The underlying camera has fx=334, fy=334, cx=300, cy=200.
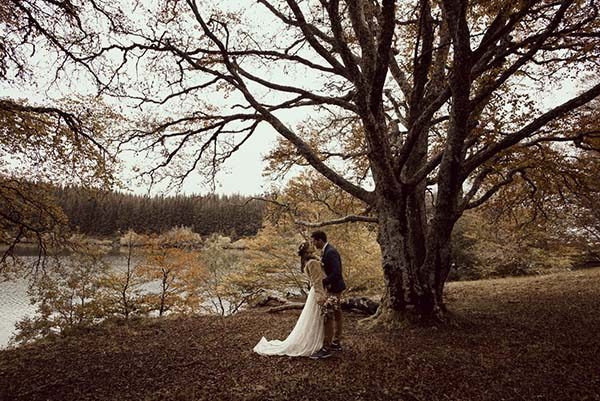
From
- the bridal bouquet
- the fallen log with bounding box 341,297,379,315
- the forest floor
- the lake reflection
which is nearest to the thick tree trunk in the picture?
the forest floor

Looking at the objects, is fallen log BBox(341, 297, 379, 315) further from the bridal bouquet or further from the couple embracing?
Answer: the bridal bouquet

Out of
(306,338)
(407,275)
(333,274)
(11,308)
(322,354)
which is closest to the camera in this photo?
(322,354)

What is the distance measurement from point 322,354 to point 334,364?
1.12 ft

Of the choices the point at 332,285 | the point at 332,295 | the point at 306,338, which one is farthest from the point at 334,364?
the point at 332,285

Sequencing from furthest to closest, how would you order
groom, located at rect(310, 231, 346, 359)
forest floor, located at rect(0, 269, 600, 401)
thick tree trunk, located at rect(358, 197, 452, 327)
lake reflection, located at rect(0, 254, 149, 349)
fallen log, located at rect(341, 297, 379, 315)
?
lake reflection, located at rect(0, 254, 149, 349) < fallen log, located at rect(341, 297, 379, 315) < thick tree trunk, located at rect(358, 197, 452, 327) < groom, located at rect(310, 231, 346, 359) < forest floor, located at rect(0, 269, 600, 401)

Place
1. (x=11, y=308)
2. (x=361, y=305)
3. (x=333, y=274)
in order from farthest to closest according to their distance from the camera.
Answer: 1. (x=11, y=308)
2. (x=361, y=305)
3. (x=333, y=274)

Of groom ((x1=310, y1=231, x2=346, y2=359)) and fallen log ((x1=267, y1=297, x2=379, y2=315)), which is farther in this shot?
fallen log ((x1=267, y1=297, x2=379, y2=315))

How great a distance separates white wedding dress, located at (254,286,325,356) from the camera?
17.4 feet

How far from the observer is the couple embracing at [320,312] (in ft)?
17.2

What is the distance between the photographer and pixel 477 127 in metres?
7.55

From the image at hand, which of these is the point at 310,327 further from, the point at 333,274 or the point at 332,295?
the point at 333,274

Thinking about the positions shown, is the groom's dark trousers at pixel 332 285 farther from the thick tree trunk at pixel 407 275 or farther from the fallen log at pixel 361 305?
the fallen log at pixel 361 305

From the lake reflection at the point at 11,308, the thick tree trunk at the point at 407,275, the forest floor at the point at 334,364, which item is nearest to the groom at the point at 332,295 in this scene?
the forest floor at the point at 334,364

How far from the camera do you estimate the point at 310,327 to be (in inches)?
212
